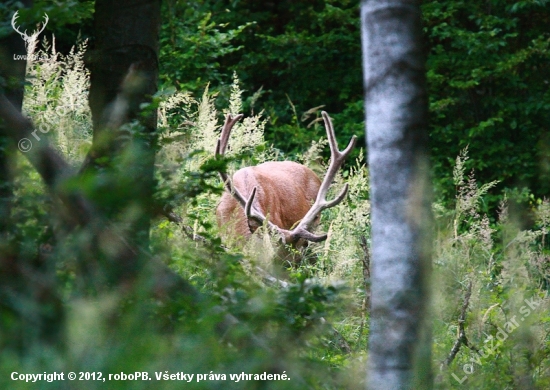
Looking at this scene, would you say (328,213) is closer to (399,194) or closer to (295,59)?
(295,59)

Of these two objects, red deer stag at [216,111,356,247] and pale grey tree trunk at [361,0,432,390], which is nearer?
pale grey tree trunk at [361,0,432,390]

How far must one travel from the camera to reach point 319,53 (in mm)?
13773

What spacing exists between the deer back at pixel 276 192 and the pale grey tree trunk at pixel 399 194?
188 inches


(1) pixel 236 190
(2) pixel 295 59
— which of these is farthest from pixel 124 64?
(2) pixel 295 59

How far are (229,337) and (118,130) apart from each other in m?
0.92

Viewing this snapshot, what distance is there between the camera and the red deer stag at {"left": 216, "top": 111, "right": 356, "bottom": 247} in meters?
7.29

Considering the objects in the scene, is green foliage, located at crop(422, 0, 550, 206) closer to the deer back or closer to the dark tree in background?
the deer back

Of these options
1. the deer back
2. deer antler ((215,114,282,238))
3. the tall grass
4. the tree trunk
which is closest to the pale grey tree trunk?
the tall grass

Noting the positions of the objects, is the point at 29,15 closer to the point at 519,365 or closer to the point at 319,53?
the point at 519,365

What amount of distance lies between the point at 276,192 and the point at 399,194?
5885mm

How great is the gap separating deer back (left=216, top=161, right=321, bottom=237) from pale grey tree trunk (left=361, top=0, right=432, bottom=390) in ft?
15.7

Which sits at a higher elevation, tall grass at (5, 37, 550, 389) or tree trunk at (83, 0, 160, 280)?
tree trunk at (83, 0, 160, 280)

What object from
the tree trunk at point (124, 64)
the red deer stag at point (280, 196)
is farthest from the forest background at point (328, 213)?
the red deer stag at point (280, 196)

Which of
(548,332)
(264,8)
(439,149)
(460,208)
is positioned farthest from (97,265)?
(264,8)
